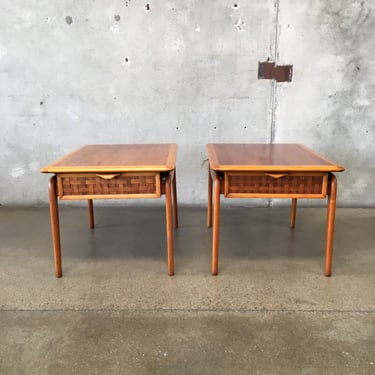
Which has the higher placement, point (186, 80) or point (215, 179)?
point (186, 80)

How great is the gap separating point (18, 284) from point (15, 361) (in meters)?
0.60

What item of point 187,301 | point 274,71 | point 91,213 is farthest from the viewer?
point 274,71

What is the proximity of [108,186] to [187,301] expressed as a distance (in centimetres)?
66

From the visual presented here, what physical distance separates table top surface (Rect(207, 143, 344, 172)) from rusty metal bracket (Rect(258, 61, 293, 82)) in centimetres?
73

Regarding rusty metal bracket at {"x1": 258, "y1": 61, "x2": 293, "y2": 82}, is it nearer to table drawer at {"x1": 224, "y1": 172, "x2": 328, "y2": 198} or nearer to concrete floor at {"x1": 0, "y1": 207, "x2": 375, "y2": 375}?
concrete floor at {"x1": 0, "y1": 207, "x2": 375, "y2": 375}

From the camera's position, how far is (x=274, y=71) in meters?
2.79

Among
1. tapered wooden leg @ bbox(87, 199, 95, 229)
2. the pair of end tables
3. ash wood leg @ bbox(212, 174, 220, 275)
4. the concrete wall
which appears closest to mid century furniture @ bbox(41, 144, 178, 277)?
the pair of end tables

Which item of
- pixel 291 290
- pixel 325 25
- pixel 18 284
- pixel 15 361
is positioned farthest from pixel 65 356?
pixel 325 25

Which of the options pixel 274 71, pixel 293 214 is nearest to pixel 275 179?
pixel 293 214

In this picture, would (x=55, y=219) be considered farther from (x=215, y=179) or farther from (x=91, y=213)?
(x=215, y=179)

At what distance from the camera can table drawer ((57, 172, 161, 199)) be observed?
5.84ft

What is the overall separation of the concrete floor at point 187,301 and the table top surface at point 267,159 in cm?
59

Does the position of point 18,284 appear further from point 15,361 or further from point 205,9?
point 205,9

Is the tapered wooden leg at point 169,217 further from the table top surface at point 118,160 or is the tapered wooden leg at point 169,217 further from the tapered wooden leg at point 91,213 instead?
the tapered wooden leg at point 91,213
